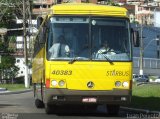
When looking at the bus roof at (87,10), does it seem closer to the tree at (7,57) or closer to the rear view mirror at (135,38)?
the rear view mirror at (135,38)

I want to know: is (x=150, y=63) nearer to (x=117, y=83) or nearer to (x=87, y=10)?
(x=87, y=10)

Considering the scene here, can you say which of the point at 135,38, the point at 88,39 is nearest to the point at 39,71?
the point at 88,39

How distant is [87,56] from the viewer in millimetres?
18188

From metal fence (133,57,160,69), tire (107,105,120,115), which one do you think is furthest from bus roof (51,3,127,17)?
metal fence (133,57,160,69)

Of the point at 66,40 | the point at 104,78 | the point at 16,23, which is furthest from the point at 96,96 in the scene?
the point at 16,23

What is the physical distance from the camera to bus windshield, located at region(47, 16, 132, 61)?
59.7ft

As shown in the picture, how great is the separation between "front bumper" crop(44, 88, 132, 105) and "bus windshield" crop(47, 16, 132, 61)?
3.30ft

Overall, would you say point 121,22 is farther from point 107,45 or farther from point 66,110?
point 66,110

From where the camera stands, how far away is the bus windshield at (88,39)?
59.7 feet

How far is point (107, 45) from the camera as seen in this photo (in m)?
18.3

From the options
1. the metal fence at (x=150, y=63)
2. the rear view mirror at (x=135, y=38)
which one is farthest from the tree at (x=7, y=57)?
the rear view mirror at (x=135, y=38)

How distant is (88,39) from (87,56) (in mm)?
543

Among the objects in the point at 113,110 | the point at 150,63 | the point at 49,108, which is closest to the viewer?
the point at 49,108

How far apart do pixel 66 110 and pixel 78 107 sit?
0.85 m
